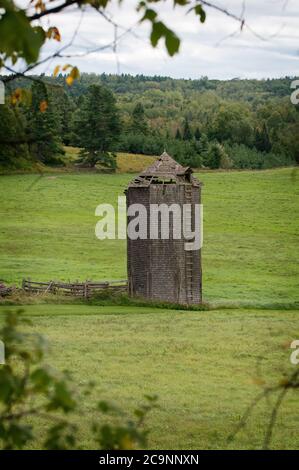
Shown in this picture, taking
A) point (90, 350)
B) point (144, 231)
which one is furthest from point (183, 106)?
point (90, 350)

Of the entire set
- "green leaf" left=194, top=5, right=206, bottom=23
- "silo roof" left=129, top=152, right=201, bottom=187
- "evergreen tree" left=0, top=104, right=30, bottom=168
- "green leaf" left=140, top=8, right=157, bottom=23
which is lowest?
"silo roof" left=129, top=152, right=201, bottom=187

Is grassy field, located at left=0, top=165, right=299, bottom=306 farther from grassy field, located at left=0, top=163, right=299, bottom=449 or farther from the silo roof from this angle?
the silo roof

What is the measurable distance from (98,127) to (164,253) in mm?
49488

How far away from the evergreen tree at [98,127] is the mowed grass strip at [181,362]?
162ft

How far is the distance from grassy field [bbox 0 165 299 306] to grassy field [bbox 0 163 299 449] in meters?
0.10

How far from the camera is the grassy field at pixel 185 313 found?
17969 millimetres

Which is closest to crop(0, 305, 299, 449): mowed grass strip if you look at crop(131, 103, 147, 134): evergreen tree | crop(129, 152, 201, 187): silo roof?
crop(129, 152, 201, 187): silo roof

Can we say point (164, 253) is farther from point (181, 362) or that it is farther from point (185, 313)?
point (181, 362)

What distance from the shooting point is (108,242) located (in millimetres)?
62438

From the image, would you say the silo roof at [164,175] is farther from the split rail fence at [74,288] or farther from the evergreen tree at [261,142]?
the evergreen tree at [261,142]

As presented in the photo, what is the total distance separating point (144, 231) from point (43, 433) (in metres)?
22.1

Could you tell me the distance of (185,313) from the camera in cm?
3478

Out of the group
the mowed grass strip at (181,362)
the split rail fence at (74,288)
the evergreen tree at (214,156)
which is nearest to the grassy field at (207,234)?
the split rail fence at (74,288)

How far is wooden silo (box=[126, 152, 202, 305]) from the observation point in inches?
1442
